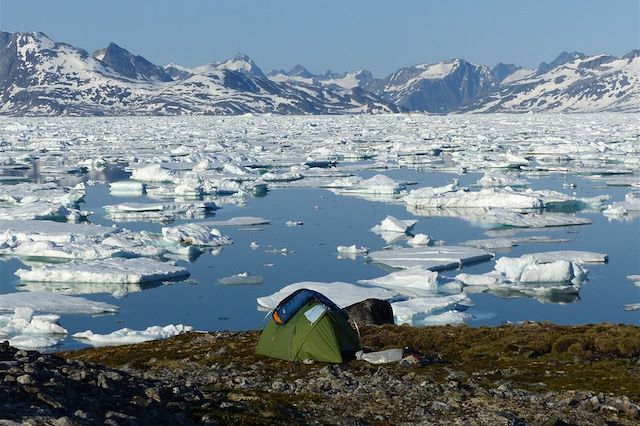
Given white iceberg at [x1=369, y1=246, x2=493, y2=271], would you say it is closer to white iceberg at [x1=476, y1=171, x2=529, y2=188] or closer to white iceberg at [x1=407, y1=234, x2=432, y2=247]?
white iceberg at [x1=407, y1=234, x2=432, y2=247]

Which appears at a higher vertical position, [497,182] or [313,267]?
[497,182]

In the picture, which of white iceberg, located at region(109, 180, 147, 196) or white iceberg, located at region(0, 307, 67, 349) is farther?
white iceberg, located at region(109, 180, 147, 196)

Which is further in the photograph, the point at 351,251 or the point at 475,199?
the point at 475,199

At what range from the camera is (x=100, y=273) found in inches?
979

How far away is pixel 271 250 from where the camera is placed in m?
30.0

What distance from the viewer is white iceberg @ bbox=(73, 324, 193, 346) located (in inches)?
758

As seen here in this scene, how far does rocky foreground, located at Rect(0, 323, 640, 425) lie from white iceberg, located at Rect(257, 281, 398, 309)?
4990 millimetres

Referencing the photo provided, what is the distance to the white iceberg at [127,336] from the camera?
63.2ft

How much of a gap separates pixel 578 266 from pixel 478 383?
45.5 feet

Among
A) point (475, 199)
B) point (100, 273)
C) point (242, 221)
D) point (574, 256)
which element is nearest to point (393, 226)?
point (242, 221)

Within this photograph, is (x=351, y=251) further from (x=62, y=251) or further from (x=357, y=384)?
(x=357, y=384)

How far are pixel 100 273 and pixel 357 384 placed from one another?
1418 centimetres

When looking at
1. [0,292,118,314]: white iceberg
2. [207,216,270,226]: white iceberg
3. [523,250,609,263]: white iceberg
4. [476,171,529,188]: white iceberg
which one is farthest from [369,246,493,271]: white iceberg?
[476,171,529,188]: white iceberg

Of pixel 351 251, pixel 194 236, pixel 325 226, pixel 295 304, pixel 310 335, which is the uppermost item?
pixel 295 304
